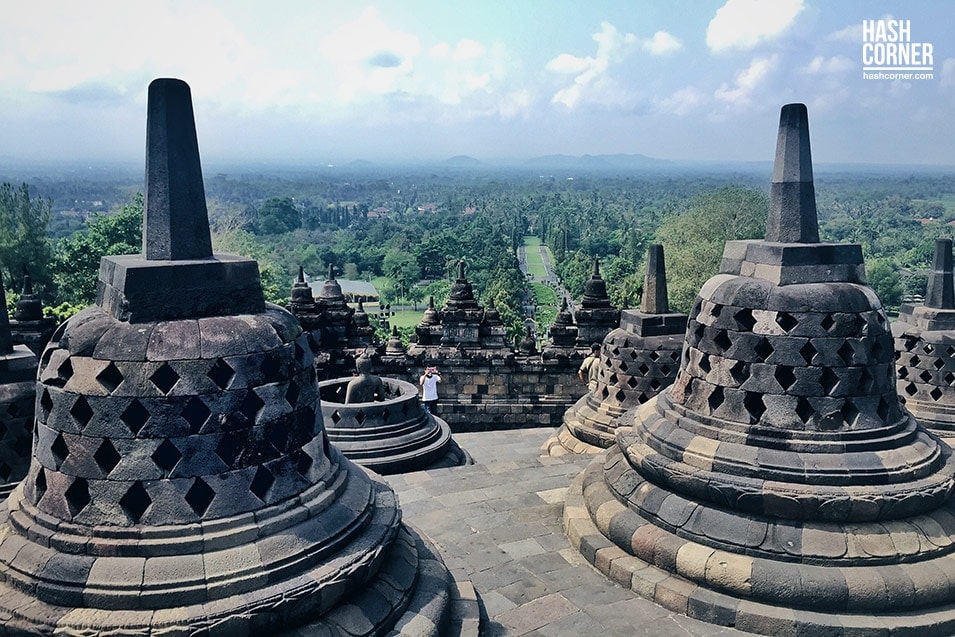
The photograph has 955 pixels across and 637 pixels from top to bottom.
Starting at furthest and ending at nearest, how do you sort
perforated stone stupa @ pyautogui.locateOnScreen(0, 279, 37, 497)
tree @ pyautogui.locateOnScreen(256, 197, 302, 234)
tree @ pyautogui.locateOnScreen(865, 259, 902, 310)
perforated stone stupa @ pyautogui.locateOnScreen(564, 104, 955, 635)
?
tree @ pyautogui.locateOnScreen(256, 197, 302, 234)
tree @ pyautogui.locateOnScreen(865, 259, 902, 310)
perforated stone stupa @ pyautogui.locateOnScreen(0, 279, 37, 497)
perforated stone stupa @ pyautogui.locateOnScreen(564, 104, 955, 635)

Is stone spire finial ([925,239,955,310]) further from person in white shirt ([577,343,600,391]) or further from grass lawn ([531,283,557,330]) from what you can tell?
grass lawn ([531,283,557,330])

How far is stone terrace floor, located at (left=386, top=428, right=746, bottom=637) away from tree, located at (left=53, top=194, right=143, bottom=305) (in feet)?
111

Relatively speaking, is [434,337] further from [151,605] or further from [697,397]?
[151,605]

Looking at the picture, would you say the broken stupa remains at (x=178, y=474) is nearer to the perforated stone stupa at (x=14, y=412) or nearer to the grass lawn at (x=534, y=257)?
the perforated stone stupa at (x=14, y=412)

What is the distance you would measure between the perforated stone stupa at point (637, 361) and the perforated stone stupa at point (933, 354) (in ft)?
9.76

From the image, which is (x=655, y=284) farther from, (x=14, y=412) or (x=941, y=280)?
(x=14, y=412)

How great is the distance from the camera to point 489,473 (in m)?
7.43

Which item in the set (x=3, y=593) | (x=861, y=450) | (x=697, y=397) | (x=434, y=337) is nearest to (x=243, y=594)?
(x=3, y=593)

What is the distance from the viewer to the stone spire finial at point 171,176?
3725mm

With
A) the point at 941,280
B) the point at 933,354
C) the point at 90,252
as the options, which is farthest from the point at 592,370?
the point at 90,252

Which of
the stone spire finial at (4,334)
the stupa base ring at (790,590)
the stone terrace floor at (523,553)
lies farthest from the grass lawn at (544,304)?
the stupa base ring at (790,590)

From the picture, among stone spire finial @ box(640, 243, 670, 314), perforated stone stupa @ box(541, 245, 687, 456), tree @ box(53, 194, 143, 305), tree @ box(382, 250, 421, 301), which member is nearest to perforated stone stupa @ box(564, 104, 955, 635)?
stone spire finial @ box(640, 243, 670, 314)

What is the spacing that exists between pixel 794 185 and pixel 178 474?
504cm

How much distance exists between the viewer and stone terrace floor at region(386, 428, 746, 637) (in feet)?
15.7
